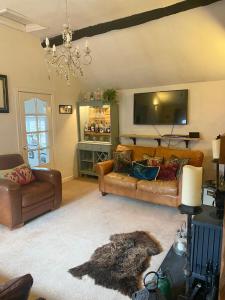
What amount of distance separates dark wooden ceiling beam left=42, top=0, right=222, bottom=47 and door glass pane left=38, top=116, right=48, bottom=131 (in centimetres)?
139

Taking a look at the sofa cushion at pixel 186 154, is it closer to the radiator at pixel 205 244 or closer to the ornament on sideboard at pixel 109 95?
the ornament on sideboard at pixel 109 95

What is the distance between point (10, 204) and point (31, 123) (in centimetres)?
182

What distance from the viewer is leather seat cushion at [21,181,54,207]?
3.10 metres

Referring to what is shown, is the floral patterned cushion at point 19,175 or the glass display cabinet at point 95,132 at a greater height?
the glass display cabinet at point 95,132

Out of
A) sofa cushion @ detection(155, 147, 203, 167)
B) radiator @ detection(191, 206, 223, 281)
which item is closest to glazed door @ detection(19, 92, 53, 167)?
sofa cushion @ detection(155, 147, 203, 167)

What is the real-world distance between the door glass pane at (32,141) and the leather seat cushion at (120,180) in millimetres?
1495

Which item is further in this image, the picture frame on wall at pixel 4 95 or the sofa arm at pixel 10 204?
the picture frame on wall at pixel 4 95

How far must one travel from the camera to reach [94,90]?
17.5ft

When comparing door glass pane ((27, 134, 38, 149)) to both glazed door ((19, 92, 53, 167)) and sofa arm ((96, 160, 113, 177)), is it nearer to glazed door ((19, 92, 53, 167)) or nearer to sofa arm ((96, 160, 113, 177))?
glazed door ((19, 92, 53, 167))

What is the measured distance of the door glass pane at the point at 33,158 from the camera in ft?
14.2

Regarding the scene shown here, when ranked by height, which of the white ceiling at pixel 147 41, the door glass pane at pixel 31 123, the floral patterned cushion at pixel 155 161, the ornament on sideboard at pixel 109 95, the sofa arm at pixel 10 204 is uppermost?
the white ceiling at pixel 147 41

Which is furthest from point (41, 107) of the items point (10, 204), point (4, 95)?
point (10, 204)

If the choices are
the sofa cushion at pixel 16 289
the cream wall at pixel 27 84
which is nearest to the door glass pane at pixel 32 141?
the cream wall at pixel 27 84

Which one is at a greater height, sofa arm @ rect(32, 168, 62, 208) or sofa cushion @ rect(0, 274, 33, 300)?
sofa cushion @ rect(0, 274, 33, 300)
